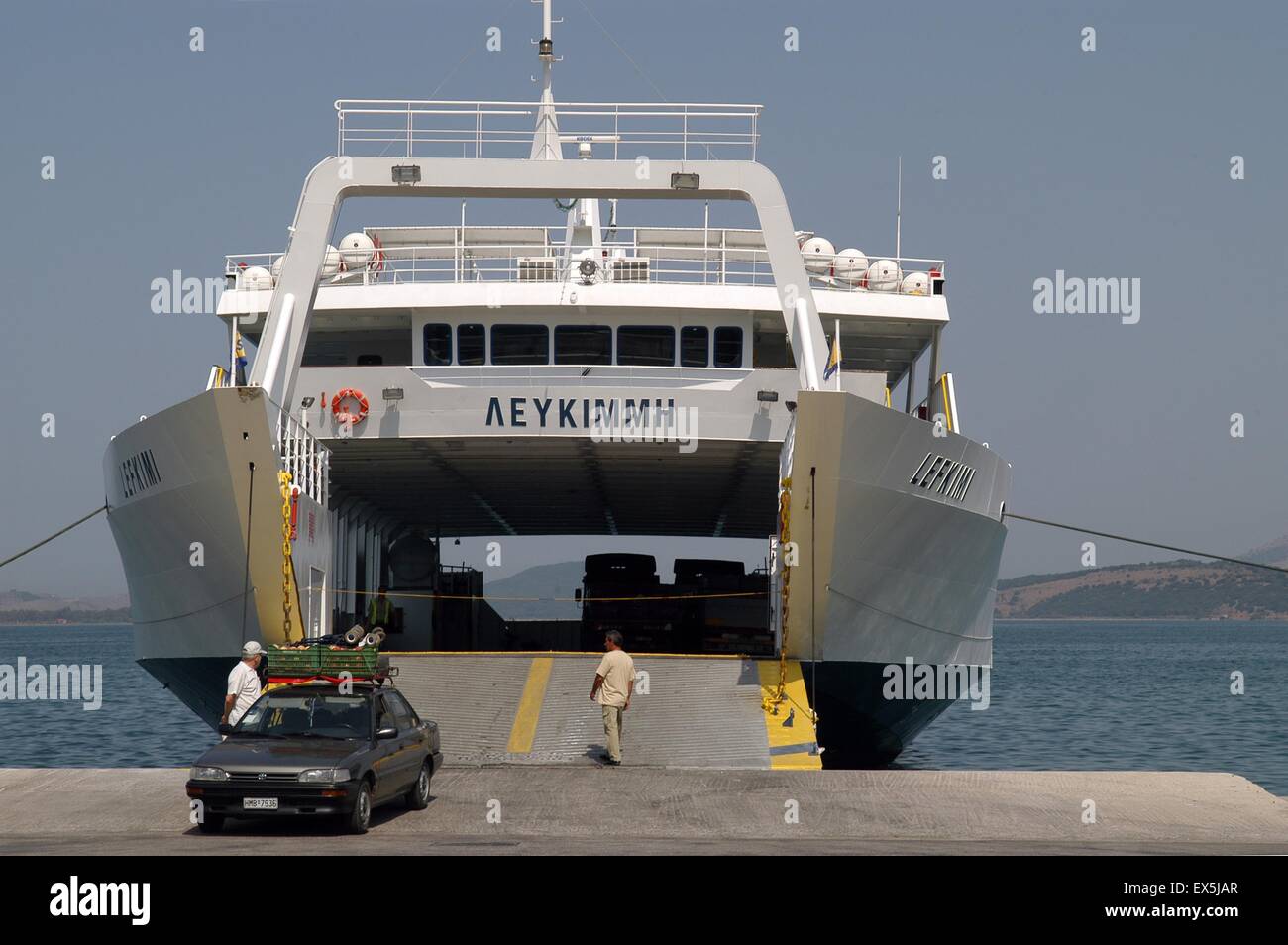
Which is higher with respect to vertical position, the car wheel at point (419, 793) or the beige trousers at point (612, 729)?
the car wheel at point (419, 793)

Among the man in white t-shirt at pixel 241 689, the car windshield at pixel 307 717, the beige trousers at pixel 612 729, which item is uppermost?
the car windshield at pixel 307 717

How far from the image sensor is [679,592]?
92.9ft

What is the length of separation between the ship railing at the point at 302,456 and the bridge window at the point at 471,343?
2.55 metres

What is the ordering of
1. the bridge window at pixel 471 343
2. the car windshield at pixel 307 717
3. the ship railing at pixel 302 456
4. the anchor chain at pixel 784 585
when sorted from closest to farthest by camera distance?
the car windshield at pixel 307 717 → the anchor chain at pixel 784 585 → the ship railing at pixel 302 456 → the bridge window at pixel 471 343

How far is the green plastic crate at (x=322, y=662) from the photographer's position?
47.0 feet

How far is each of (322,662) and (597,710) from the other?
3836mm

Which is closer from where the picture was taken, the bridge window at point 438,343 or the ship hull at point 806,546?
the ship hull at point 806,546

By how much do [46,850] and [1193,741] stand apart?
31375 mm

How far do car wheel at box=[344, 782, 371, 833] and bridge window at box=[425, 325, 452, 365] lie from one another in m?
11.6

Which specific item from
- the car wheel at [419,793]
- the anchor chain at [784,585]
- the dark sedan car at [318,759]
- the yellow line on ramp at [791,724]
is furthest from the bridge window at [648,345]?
the car wheel at [419,793]

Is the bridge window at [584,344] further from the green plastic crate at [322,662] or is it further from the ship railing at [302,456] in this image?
the green plastic crate at [322,662]

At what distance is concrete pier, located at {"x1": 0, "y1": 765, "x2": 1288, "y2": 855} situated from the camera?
34.8 feet
